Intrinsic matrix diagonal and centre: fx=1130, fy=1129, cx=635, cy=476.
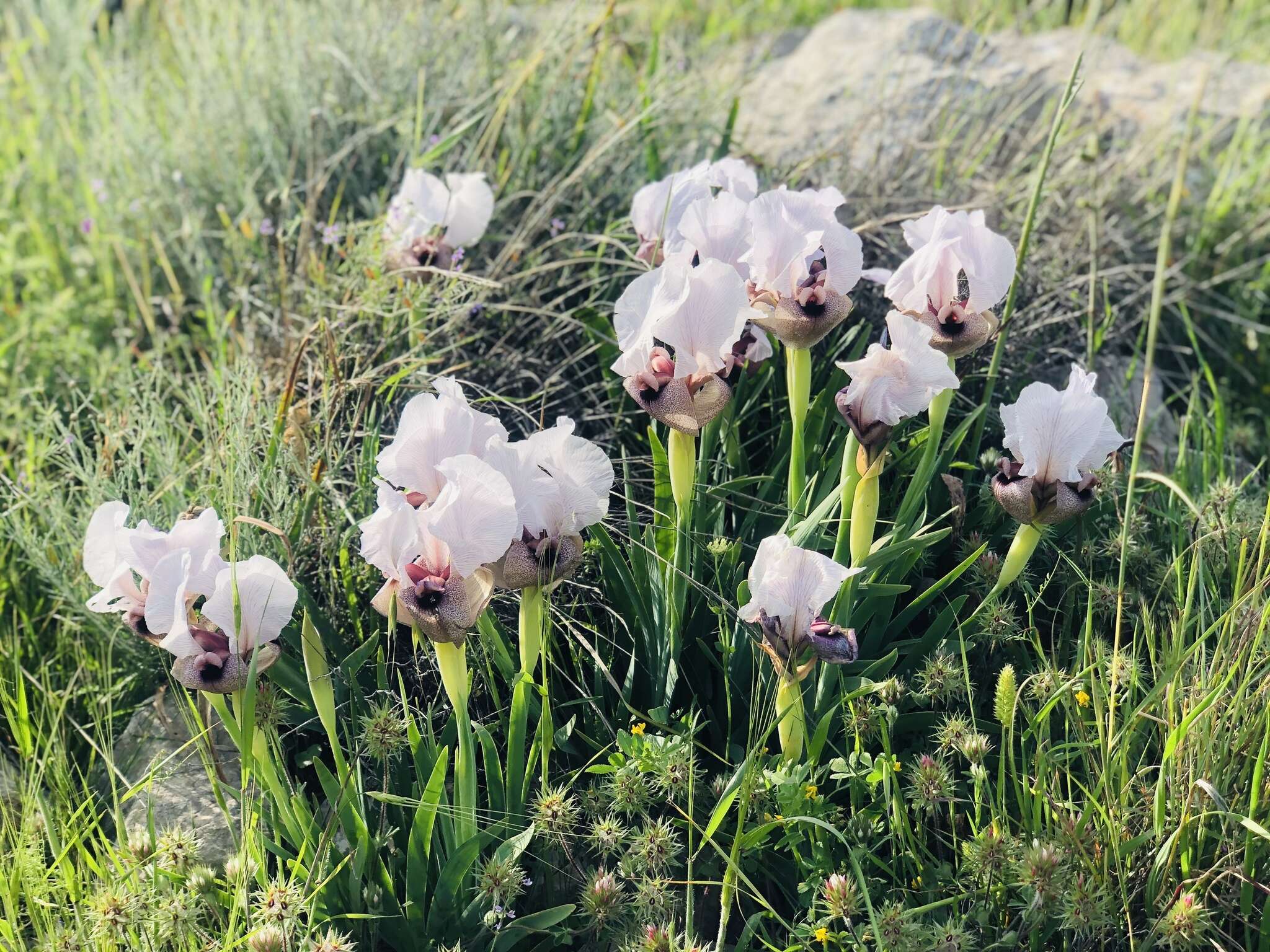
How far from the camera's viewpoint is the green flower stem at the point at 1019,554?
63.4 inches

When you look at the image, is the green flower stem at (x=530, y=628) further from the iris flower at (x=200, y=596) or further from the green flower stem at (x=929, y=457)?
the green flower stem at (x=929, y=457)

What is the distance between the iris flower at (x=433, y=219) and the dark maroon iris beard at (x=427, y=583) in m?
1.14

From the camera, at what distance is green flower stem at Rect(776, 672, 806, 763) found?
1.48m

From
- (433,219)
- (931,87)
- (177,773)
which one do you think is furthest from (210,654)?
(931,87)

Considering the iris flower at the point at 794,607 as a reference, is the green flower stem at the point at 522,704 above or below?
below

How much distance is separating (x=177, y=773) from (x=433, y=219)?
48.0 inches

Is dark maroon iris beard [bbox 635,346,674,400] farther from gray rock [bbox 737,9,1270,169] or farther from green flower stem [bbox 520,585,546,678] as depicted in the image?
gray rock [bbox 737,9,1270,169]

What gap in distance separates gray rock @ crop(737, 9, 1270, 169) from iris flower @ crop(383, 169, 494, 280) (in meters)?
1.17

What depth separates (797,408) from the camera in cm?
172

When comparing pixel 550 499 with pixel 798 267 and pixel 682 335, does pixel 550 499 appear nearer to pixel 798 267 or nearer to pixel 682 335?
pixel 682 335

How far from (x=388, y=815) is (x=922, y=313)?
106cm

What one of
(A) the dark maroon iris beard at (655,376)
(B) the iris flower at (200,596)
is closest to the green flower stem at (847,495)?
(A) the dark maroon iris beard at (655,376)

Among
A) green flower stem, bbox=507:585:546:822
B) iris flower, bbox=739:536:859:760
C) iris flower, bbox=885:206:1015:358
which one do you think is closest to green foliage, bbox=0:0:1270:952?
green flower stem, bbox=507:585:546:822

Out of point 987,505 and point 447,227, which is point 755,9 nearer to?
point 447,227
